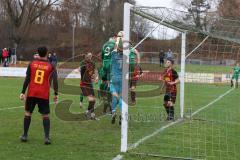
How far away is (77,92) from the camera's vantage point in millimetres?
19672

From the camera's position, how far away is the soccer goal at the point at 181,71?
841cm

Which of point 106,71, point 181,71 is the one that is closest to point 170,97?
point 181,71

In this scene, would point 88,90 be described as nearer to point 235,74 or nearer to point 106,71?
point 106,71

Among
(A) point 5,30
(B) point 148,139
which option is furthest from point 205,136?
(A) point 5,30

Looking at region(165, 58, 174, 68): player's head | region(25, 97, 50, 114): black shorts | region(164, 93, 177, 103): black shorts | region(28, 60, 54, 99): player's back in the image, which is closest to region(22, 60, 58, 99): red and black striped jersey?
region(28, 60, 54, 99): player's back

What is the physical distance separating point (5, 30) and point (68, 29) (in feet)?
32.8

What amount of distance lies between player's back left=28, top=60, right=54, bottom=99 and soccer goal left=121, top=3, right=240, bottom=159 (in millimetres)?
1505

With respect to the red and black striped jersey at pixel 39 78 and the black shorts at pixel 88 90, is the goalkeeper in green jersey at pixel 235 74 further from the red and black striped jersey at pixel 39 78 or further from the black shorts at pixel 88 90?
the red and black striped jersey at pixel 39 78

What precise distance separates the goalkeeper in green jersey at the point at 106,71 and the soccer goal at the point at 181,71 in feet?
2.61

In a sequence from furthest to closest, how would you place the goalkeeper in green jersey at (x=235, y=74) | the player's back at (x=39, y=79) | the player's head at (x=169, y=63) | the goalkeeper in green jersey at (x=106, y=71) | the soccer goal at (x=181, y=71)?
the goalkeeper in green jersey at (x=235, y=74), the player's head at (x=169, y=63), the goalkeeper in green jersey at (x=106, y=71), the player's back at (x=39, y=79), the soccer goal at (x=181, y=71)

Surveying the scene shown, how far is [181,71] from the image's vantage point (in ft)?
44.1

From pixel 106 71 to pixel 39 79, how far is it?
12.8 feet

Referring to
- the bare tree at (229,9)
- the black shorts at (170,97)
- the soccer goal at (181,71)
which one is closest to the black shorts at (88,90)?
the soccer goal at (181,71)

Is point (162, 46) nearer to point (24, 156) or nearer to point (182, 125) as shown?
point (182, 125)
